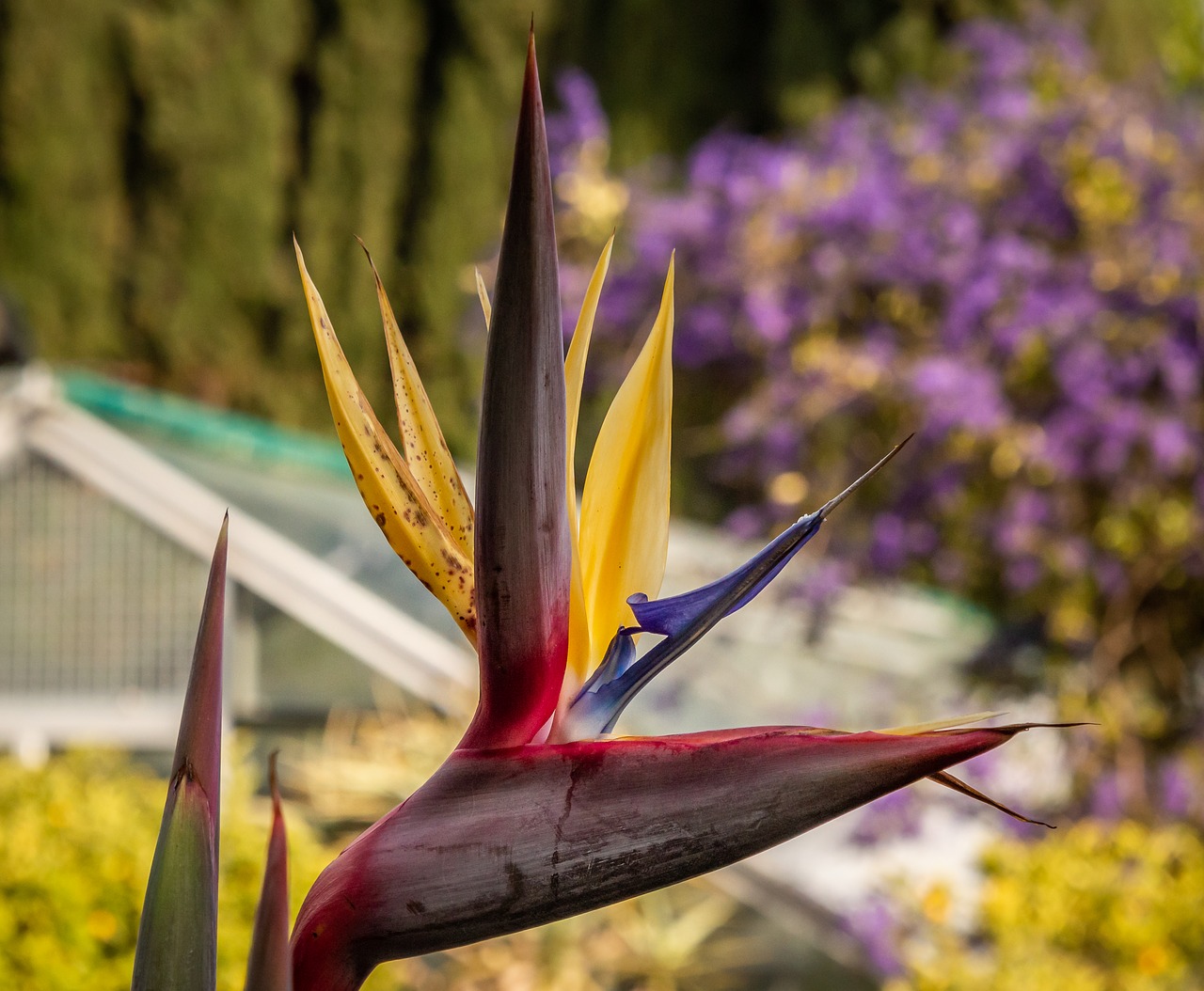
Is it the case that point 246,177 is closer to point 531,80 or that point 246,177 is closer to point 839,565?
point 839,565

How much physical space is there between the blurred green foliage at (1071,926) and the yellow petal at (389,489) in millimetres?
1596

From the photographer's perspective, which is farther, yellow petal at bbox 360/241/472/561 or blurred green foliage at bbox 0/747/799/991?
blurred green foliage at bbox 0/747/799/991

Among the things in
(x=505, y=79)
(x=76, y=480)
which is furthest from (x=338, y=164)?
(x=76, y=480)

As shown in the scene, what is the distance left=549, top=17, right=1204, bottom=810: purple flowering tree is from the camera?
2.53m

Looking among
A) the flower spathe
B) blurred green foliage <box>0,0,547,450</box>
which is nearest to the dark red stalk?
the flower spathe

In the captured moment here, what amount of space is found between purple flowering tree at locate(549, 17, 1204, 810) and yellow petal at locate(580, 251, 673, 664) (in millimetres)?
2084

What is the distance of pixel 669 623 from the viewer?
0.49 meters

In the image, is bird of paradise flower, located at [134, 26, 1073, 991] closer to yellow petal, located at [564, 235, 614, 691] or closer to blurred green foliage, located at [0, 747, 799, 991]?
yellow petal, located at [564, 235, 614, 691]

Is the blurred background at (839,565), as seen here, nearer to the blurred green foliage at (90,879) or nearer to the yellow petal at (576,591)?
the blurred green foliage at (90,879)

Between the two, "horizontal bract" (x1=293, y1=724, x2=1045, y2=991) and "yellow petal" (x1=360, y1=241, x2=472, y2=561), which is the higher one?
"yellow petal" (x1=360, y1=241, x2=472, y2=561)

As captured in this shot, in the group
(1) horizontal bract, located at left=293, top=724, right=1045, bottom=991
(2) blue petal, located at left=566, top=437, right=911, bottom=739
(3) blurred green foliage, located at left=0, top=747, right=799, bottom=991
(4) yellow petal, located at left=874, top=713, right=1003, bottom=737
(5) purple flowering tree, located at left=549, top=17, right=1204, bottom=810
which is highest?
(5) purple flowering tree, located at left=549, top=17, right=1204, bottom=810

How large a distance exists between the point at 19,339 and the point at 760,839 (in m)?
3.09

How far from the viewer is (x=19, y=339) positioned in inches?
121

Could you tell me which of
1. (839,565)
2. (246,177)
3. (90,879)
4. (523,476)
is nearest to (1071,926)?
(839,565)
